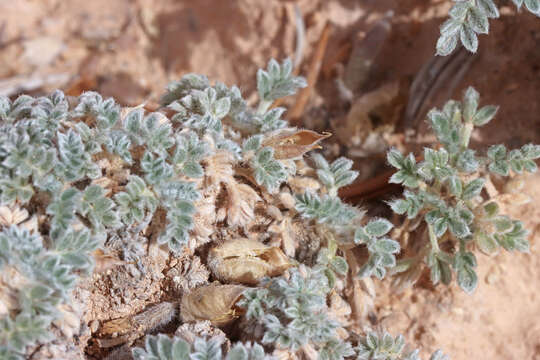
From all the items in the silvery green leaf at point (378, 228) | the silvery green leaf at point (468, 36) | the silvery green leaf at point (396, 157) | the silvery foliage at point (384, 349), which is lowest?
the silvery foliage at point (384, 349)

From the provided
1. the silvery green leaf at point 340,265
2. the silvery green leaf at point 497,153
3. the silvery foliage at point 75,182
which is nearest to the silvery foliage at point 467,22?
the silvery green leaf at point 497,153

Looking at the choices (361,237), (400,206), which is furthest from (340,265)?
(400,206)

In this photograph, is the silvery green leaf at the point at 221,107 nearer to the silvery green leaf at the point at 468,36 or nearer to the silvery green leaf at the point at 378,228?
the silvery green leaf at the point at 378,228

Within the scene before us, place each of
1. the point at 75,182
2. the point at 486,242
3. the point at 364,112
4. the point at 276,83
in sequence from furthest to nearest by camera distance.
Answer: the point at 364,112 → the point at 276,83 → the point at 486,242 → the point at 75,182

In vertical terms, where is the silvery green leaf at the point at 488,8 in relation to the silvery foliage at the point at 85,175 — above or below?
above

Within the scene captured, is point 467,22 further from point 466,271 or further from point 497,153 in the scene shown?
point 466,271

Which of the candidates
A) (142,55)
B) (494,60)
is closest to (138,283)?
(494,60)

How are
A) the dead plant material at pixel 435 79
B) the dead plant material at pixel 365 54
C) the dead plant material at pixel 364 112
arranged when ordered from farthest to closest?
the dead plant material at pixel 365 54
the dead plant material at pixel 364 112
the dead plant material at pixel 435 79
